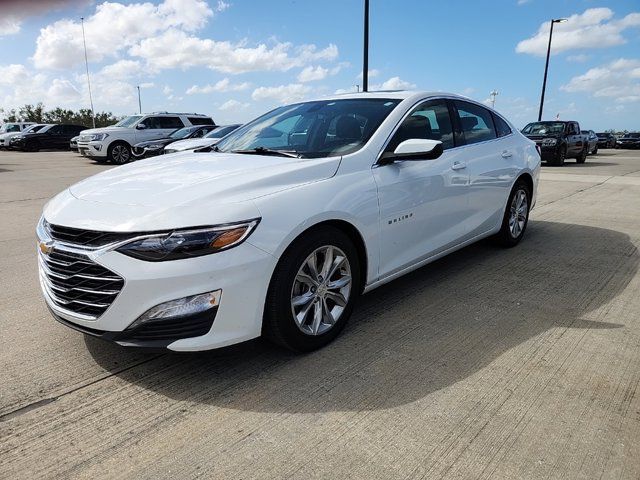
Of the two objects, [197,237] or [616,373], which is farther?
[616,373]

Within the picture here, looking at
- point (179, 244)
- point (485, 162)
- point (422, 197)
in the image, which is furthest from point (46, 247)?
point (485, 162)

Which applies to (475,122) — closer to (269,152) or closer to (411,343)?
(269,152)

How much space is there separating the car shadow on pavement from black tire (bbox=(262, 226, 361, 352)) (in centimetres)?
11

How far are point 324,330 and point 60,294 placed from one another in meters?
1.54

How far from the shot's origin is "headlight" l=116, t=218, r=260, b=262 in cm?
245

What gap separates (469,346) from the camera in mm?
3193

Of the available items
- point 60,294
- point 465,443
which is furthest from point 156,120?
point 465,443

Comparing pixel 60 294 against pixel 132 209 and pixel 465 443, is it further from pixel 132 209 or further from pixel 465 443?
pixel 465 443

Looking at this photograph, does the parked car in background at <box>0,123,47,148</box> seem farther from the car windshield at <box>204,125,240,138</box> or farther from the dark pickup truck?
the dark pickup truck

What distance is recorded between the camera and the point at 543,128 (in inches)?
760

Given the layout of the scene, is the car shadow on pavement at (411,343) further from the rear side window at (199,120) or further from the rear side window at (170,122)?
the rear side window at (170,122)

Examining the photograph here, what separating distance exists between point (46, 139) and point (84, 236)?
2904cm

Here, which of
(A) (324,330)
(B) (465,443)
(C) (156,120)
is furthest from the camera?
(C) (156,120)

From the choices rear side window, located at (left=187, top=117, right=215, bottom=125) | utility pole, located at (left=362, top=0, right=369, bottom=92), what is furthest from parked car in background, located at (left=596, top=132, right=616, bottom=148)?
utility pole, located at (left=362, top=0, right=369, bottom=92)
